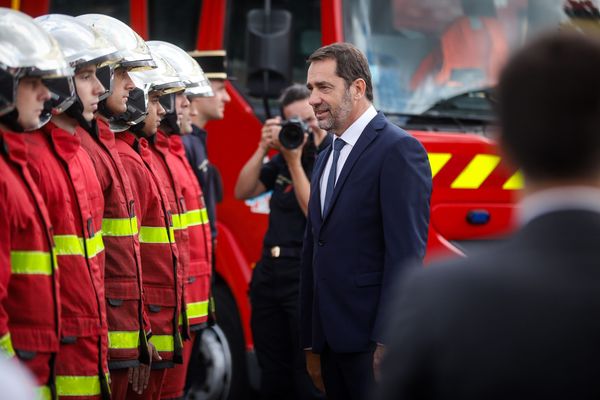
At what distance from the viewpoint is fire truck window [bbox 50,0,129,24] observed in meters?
7.82

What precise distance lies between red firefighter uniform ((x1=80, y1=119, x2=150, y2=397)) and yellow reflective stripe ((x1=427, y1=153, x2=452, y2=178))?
236 cm

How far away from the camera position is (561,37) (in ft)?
6.20

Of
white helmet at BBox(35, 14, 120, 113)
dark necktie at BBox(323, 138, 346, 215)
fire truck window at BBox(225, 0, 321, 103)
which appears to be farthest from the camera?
fire truck window at BBox(225, 0, 321, 103)

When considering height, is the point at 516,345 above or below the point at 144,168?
above

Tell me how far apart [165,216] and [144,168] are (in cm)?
24

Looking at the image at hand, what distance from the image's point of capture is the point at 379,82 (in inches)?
272

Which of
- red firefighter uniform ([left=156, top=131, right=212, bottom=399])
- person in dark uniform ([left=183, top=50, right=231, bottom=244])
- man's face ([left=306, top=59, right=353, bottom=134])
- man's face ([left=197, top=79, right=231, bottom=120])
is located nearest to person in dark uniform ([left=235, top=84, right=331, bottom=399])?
person in dark uniform ([left=183, top=50, right=231, bottom=244])

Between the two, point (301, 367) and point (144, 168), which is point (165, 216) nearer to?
point (144, 168)

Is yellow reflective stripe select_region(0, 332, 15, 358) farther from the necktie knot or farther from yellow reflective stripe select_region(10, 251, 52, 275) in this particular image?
the necktie knot

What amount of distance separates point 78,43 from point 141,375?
1.54 metres

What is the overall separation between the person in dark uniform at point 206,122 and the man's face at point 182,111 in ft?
1.60

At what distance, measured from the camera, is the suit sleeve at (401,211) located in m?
4.45

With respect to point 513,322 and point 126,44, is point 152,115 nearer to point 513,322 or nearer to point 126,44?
point 126,44

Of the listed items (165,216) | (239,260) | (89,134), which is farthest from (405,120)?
(89,134)
